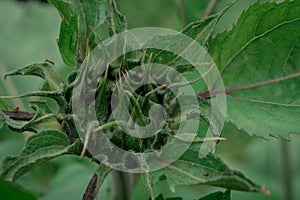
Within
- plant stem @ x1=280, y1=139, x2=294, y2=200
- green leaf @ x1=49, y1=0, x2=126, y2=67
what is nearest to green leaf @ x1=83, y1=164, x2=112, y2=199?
green leaf @ x1=49, y1=0, x2=126, y2=67

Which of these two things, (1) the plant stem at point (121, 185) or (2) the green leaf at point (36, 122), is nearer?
(2) the green leaf at point (36, 122)

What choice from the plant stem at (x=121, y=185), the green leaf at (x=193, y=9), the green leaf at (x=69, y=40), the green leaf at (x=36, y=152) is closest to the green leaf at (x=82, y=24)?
the green leaf at (x=69, y=40)

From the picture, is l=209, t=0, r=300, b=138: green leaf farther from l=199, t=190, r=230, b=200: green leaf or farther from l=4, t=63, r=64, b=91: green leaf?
l=4, t=63, r=64, b=91: green leaf

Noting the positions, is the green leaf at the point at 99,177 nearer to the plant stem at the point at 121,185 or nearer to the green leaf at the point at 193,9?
the plant stem at the point at 121,185

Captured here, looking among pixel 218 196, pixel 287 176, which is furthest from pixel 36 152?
pixel 287 176

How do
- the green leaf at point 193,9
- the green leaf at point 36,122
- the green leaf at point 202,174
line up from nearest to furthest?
1. the green leaf at point 202,174
2. the green leaf at point 36,122
3. the green leaf at point 193,9

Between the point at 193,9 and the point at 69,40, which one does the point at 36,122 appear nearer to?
the point at 69,40

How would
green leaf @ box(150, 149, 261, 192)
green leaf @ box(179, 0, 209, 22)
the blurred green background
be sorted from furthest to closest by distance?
the blurred green background → green leaf @ box(179, 0, 209, 22) → green leaf @ box(150, 149, 261, 192)
